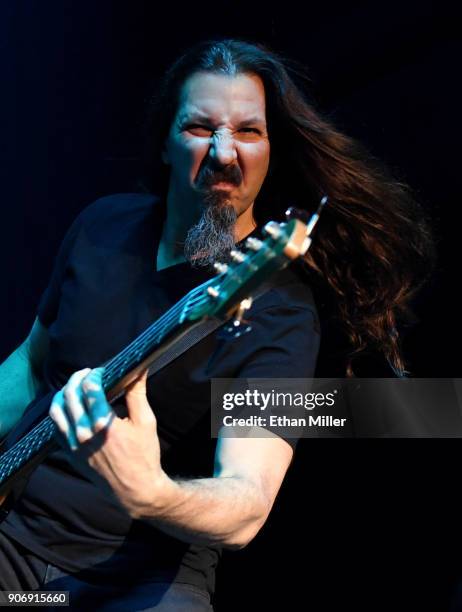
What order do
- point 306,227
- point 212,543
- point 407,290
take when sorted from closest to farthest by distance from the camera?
point 306,227 → point 212,543 → point 407,290

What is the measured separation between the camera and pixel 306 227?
93 cm

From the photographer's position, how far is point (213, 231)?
154cm

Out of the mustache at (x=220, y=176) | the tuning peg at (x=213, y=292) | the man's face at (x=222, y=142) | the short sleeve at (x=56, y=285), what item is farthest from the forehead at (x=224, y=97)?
the tuning peg at (x=213, y=292)

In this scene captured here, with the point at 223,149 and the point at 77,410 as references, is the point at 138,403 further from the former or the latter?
the point at 223,149

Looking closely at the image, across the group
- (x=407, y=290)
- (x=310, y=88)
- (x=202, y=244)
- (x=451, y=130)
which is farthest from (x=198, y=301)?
(x=310, y=88)

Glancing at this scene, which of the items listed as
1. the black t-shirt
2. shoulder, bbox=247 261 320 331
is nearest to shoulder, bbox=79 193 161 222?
the black t-shirt

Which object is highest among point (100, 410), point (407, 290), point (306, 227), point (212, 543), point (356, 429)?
point (306, 227)

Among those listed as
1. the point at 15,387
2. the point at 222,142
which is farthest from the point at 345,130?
the point at 15,387

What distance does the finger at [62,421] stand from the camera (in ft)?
3.55

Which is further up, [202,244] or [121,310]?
[202,244]

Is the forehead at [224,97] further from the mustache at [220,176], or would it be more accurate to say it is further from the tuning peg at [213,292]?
the tuning peg at [213,292]

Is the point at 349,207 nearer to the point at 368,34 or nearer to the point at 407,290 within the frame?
the point at 407,290

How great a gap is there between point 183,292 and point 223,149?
276mm

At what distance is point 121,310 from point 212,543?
1.72ft
